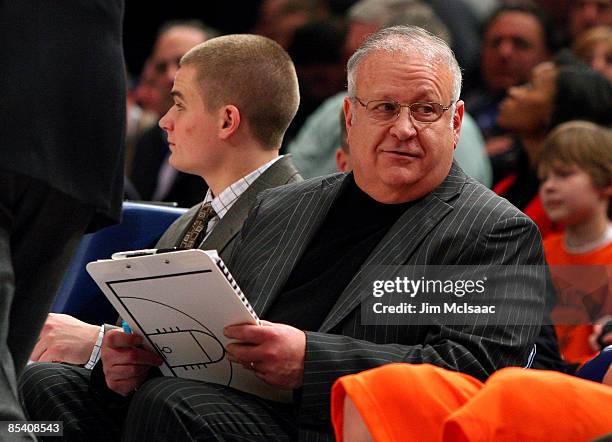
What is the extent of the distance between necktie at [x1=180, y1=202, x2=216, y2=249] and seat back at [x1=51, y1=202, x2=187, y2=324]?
0.26m

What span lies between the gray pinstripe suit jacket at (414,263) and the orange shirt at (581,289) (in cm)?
123

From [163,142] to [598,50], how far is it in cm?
225

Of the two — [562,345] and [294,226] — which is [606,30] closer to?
[562,345]

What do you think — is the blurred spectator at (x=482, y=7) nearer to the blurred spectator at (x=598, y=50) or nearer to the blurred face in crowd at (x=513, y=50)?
the blurred face in crowd at (x=513, y=50)

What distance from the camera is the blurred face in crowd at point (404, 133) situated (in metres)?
2.95

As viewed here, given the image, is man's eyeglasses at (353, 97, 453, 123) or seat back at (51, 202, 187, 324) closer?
man's eyeglasses at (353, 97, 453, 123)

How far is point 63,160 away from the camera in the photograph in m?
2.04

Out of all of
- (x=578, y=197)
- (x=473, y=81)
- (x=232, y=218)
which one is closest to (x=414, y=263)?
(x=232, y=218)

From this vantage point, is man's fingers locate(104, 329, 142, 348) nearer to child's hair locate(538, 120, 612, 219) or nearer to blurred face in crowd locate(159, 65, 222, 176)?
blurred face in crowd locate(159, 65, 222, 176)

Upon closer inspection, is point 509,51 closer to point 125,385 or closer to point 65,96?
point 125,385

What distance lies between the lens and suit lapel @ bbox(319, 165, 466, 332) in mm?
2781

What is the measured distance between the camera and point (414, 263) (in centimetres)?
278

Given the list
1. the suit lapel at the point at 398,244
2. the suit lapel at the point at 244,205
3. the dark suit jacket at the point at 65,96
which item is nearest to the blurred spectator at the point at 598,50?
the suit lapel at the point at 244,205

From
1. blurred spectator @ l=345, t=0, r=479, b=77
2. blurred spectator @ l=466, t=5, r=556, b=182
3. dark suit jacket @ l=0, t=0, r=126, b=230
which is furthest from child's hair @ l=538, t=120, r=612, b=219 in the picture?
dark suit jacket @ l=0, t=0, r=126, b=230
